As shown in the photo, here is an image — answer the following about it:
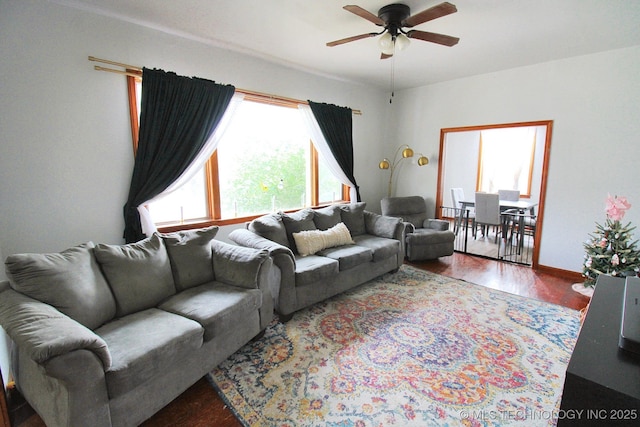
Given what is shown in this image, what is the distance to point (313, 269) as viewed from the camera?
286 centimetres

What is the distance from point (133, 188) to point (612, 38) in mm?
5044

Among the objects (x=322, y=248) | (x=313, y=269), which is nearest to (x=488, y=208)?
(x=322, y=248)

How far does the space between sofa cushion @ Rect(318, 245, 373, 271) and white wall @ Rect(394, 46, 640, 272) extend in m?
2.69

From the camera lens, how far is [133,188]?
2758mm

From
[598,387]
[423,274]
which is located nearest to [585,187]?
[423,274]

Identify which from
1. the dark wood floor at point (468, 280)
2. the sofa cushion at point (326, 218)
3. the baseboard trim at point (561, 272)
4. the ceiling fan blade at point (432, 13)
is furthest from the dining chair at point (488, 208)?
the ceiling fan blade at point (432, 13)

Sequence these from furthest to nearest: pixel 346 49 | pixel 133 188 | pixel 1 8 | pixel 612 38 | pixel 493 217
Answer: pixel 493 217
pixel 346 49
pixel 612 38
pixel 133 188
pixel 1 8

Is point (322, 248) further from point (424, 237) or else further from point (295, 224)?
point (424, 237)

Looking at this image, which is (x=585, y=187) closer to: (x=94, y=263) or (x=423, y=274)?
(x=423, y=274)

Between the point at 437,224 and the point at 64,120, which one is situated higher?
the point at 64,120

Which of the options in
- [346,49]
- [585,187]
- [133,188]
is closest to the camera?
[133,188]

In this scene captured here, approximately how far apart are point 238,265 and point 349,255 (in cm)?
127

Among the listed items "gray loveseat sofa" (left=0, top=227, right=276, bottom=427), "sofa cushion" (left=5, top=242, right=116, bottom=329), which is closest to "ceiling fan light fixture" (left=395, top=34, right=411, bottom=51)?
"gray loveseat sofa" (left=0, top=227, right=276, bottom=427)

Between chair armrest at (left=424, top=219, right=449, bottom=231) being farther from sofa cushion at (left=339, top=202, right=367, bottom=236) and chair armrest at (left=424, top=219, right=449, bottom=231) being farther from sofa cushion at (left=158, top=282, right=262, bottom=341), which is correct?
sofa cushion at (left=158, top=282, right=262, bottom=341)
